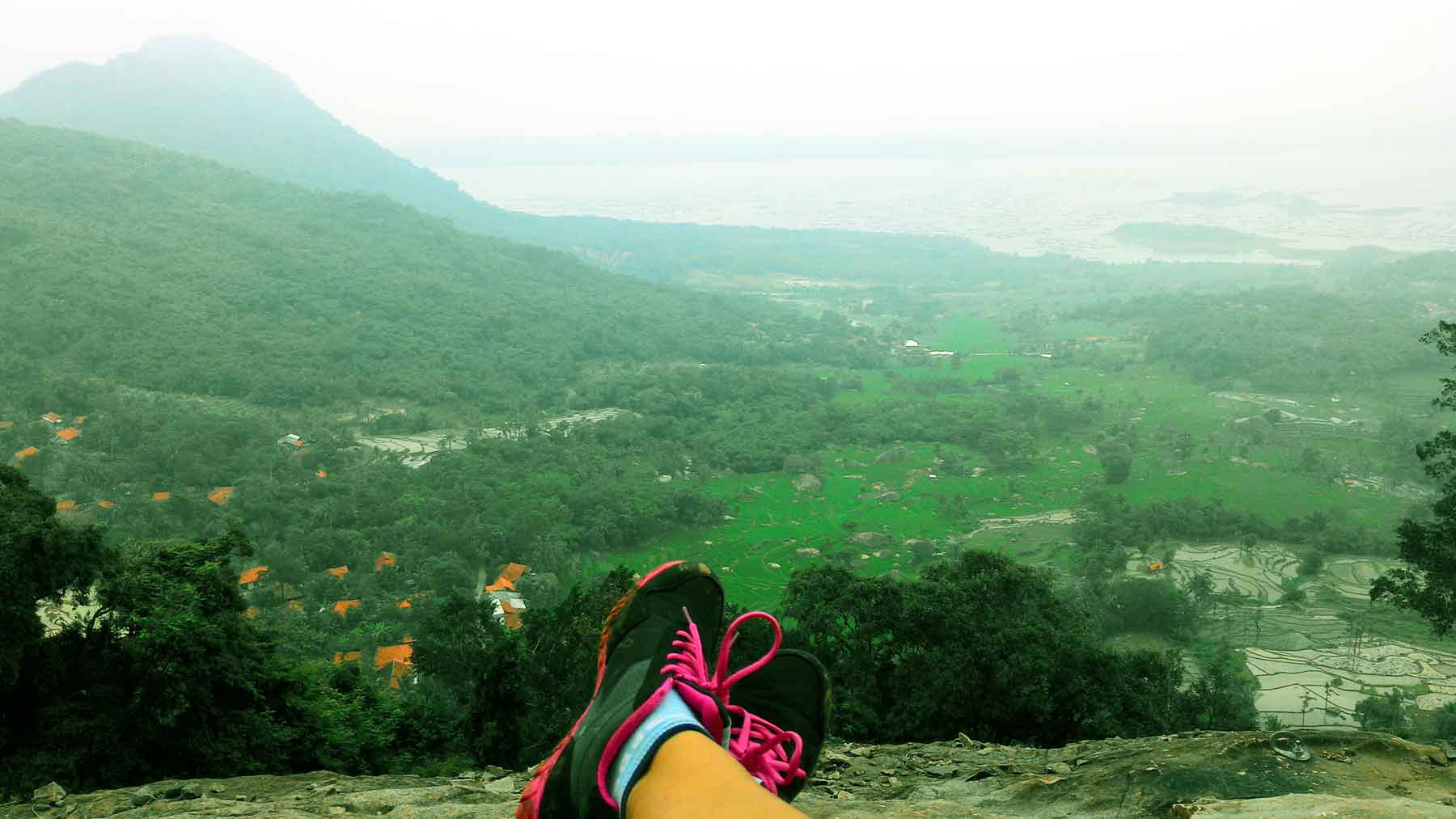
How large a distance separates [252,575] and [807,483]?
17467mm

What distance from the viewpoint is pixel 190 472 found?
21.4 meters

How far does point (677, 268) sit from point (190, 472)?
57935mm

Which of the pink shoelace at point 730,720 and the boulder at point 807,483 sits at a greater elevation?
the pink shoelace at point 730,720

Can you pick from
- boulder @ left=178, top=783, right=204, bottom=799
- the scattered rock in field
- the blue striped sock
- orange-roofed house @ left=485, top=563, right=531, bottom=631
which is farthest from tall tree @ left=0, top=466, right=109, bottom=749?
the scattered rock in field

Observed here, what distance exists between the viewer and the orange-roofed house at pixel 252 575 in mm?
16727

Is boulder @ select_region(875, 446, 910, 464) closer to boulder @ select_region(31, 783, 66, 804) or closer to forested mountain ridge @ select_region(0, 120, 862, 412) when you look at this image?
forested mountain ridge @ select_region(0, 120, 862, 412)

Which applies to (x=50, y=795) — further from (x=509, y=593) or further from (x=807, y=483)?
(x=807, y=483)

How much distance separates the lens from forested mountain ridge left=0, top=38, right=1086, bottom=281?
251ft

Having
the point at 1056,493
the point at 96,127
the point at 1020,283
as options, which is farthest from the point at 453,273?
the point at 96,127

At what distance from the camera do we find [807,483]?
28.1 m

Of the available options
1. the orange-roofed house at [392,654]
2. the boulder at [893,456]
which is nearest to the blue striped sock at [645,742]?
the orange-roofed house at [392,654]

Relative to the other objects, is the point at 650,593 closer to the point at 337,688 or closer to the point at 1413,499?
the point at 337,688

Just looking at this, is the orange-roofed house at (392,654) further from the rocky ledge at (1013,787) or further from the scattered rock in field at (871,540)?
the scattered rock in field at (871,540)

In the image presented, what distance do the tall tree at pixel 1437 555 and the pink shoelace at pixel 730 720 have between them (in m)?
7.38
